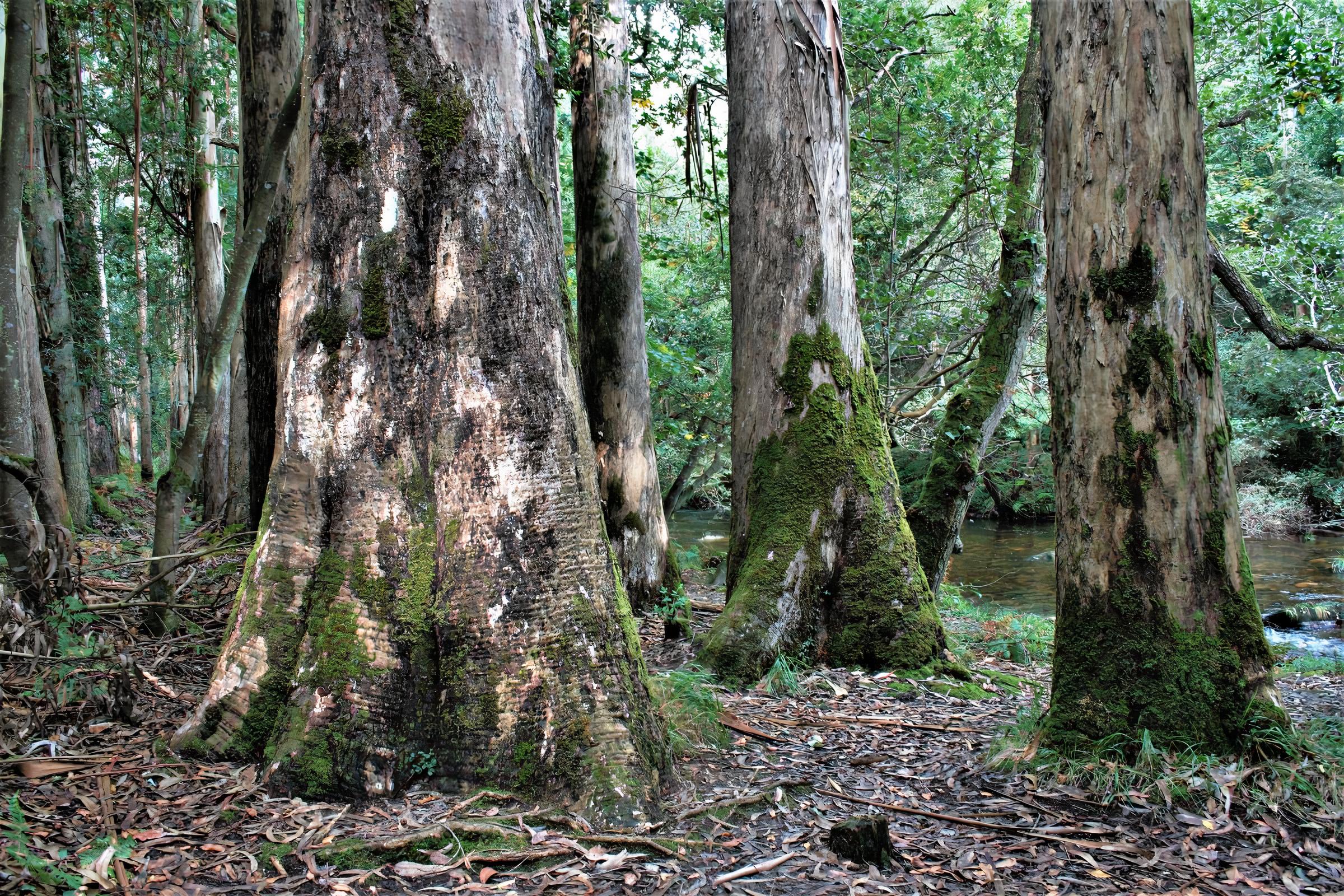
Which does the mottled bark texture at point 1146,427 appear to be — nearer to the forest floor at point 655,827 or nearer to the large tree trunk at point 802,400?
the forest floor at point 655,827

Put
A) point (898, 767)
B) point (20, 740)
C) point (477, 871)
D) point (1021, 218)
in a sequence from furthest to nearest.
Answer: point (1021, 218)
point (898, 767)
point (20, 740)
point (477, 871)

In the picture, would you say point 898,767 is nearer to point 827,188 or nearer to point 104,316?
point 827,188

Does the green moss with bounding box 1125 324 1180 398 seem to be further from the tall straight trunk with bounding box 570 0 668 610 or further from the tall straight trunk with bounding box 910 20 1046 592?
the tall straight trunk with bounding box 570 0 668 610

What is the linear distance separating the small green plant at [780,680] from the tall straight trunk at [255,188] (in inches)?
137

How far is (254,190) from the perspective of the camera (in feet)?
18.1

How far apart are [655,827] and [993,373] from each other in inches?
279

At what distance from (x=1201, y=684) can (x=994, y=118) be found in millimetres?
8626

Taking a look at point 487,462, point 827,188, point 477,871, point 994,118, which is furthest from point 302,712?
point 994,118

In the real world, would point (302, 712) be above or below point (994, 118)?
below

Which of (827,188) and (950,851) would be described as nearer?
(950,851)

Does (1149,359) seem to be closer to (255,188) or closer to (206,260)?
(255,188)

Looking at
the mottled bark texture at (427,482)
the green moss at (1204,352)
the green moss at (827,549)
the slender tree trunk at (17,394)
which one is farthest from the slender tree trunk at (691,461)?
the mottled bark texture at (427,482)

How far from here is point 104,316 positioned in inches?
608

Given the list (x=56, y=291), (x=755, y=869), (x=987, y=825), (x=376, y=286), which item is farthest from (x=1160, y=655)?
(x=56, y=291)
